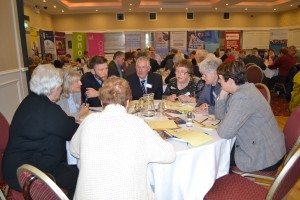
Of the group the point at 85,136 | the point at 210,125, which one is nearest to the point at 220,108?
the point at 210,125

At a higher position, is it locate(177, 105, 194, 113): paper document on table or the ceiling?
the ceiling

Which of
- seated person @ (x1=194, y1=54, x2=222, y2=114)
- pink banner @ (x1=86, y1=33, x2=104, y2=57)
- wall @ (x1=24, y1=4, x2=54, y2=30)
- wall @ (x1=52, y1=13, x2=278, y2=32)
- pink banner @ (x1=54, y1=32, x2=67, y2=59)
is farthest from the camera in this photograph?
wall @ (x1=52, y1=13, x2=278, y2=32)

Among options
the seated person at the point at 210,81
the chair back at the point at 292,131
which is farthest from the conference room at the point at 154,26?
the chair back at the point at 292,131

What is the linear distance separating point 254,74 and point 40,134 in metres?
6.00

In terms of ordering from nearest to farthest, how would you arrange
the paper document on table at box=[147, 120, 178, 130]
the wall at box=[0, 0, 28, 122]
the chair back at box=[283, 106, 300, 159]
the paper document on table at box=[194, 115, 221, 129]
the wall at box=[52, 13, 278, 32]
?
the chair back at box=[283, 106, 300, 159] → the paper document on table at box=[147, 120, 178, 130] → the paper document on table at box=[194, 115, 221, 129] → the wall at box=[0, 0, 28, 122] → the wall at box=[52, 13, 278, 32]

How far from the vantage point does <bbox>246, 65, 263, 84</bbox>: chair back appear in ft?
21.3

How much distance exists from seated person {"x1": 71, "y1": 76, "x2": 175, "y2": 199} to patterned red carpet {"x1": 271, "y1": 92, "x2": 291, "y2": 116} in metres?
5.28

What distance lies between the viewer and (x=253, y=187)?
1747 millimetres

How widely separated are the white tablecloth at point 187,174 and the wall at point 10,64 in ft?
9.19

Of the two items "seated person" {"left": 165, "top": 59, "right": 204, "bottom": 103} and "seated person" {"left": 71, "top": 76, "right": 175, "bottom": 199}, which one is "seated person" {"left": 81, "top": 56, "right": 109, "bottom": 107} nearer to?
"seated person" {"left": 165, "top": 59, "right": 204, "bottom": 103}

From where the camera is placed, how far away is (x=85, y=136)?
126 centimetres

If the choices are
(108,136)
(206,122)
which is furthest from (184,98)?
(108,136)

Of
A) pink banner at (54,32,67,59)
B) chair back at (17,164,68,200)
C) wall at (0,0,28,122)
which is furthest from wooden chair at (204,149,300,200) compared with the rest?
pink banner at (54,32,67,59)

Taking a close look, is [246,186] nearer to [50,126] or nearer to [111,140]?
[111,140]
